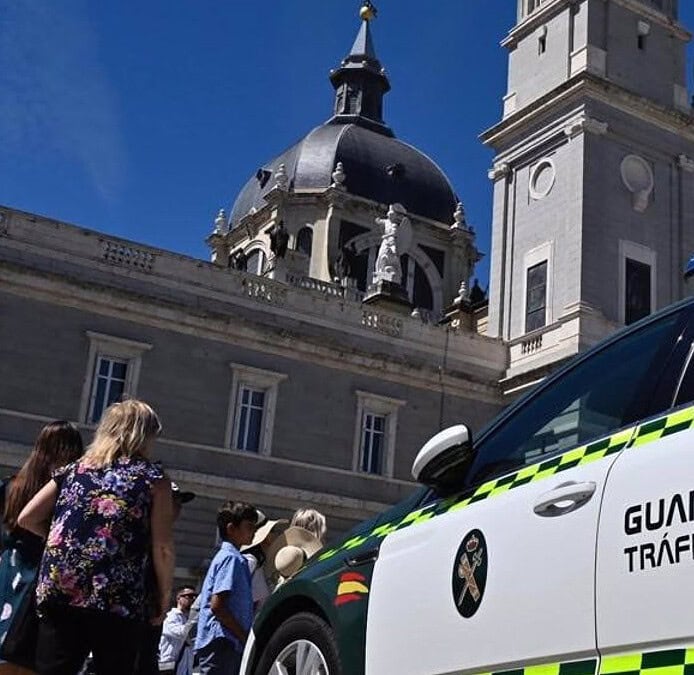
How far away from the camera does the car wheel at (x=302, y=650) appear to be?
13.0 ft

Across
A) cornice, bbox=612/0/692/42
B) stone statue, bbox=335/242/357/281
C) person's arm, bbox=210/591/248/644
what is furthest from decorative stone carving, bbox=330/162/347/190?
person's arm, bbox=210/591/248/644

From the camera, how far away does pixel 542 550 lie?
3.10 meters

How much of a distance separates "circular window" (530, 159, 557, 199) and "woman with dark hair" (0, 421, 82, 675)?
25.5m

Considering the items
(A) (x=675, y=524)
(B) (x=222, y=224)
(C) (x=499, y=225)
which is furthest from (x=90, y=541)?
(B) (x=222, y=224)

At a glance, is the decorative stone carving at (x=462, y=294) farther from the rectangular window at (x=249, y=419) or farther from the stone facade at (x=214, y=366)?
the rectangular window at (x=249, y=419)

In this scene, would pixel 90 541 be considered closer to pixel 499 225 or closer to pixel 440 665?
pixel 440 665

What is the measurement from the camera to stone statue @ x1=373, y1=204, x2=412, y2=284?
102 feet

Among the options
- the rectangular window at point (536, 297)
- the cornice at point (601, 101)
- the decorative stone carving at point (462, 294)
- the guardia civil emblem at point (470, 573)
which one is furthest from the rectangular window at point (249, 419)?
the guardia civil emblem at point (470, 573)

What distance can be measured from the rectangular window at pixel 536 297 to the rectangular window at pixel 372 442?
5.28 meters

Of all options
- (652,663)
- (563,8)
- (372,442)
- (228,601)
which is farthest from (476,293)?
(652,663)

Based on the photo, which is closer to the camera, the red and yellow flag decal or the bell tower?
the red and yellow flag decal

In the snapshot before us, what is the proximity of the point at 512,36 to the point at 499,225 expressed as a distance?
627 centimetres

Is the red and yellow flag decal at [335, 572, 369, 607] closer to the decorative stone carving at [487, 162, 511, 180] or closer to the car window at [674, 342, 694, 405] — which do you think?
the car window at [674, 342, 694, 405]

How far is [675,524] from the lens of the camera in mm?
2672
